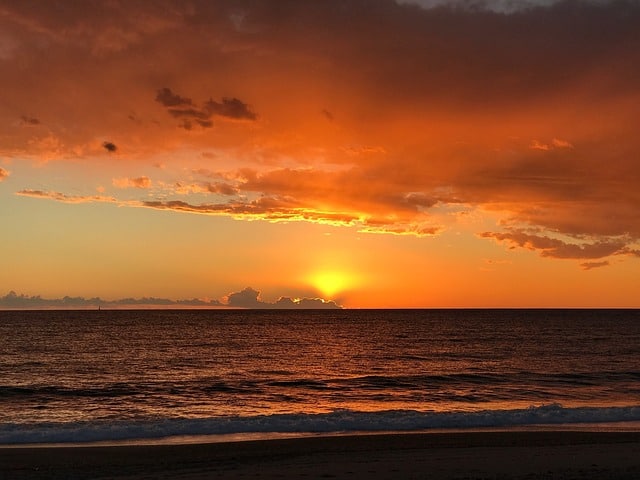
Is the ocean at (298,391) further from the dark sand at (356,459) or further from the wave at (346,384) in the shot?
the dark sand at (356,459)

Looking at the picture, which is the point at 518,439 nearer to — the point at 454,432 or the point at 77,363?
the point at 454,432

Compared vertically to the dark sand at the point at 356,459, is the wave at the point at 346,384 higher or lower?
lower

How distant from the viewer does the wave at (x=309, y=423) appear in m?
22.2

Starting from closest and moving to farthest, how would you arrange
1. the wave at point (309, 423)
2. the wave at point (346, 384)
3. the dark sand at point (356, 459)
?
the dark sand at point (356, 459)
the wave at point (309, 423)
the wave at point (346, 384)

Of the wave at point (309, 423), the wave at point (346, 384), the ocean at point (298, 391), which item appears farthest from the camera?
the wave at point (346, 384)

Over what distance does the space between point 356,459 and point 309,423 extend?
22.7ft

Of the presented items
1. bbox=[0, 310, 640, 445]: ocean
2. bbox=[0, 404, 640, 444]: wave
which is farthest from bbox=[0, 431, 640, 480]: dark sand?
bbox=[0, 310, 640, 445]: ocean

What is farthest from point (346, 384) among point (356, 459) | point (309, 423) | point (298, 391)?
point (356, 459)

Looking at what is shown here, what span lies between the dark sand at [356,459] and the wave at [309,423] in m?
2.23

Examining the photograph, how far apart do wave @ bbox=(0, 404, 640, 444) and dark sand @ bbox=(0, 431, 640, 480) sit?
7.33 feet

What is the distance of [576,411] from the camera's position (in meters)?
27.1

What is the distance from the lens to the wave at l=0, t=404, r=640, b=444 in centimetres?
2222

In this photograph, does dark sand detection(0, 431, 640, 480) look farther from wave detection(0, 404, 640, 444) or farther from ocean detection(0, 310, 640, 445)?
ocean detection(0, 310, 640, 445)

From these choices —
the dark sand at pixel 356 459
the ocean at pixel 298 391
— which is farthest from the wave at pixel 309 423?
the dark sand at pixel 356 459
